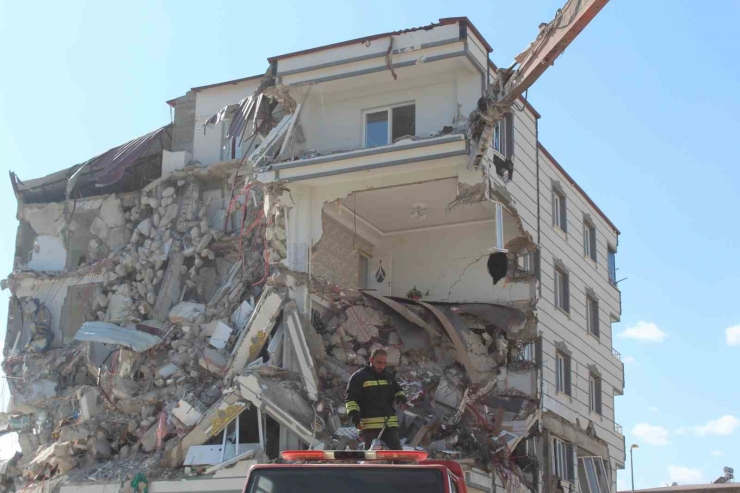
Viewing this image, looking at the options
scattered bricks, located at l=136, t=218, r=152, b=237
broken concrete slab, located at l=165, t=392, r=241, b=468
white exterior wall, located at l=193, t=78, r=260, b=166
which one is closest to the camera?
broken concrete slab, located at l=165, t=392, r=241, b=468

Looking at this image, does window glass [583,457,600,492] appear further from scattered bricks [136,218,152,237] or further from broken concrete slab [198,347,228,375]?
scattered bricks [136,218,152,237]

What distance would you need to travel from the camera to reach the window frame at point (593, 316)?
2791cm

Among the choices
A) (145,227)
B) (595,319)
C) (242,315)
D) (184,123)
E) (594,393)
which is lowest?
(594,393)

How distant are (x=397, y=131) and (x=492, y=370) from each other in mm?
5981

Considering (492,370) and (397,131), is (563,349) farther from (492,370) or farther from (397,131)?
Result: (397,131)

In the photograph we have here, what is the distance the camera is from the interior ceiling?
20969mm

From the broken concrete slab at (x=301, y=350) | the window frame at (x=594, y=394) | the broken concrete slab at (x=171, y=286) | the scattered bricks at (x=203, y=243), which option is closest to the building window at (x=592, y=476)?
the window frame at (x=594, y=394)

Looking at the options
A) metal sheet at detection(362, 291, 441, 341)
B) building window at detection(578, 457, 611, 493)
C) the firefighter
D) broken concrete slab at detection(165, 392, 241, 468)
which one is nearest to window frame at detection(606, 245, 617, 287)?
A: building window at detection(578, 457, 611, 493)

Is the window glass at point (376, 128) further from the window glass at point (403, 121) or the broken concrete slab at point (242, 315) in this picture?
the broken concrete slab at point (242, 315)

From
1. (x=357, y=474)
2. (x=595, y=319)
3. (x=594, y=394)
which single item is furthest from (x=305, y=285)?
(x=357, y=474)

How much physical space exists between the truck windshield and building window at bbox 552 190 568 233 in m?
19.3

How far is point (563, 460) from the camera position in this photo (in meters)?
23.8

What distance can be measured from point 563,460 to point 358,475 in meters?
17.5

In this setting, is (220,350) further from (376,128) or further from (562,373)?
(562,373)
